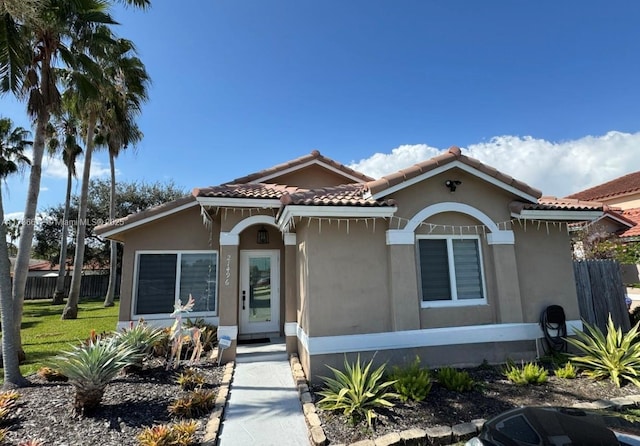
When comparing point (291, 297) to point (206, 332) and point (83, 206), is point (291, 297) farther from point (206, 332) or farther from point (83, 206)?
point (83, 206)

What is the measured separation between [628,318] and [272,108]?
15977mm

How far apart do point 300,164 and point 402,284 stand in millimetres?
7645

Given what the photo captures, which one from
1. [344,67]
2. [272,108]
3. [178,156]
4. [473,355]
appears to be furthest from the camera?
[178,156]

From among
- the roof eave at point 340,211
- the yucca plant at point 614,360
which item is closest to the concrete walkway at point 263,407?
the roof eave at point 340,211

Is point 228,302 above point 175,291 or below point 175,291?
below

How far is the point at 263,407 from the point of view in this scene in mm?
6598

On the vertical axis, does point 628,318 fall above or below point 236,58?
below

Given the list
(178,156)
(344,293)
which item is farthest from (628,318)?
(178,156)

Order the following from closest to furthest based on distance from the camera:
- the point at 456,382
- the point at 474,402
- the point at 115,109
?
the point at 474,402 → the point at 456,382 → the point at 115,109

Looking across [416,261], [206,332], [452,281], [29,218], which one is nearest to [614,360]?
[452,281]

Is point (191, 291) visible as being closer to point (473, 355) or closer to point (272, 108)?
point (272, 108)

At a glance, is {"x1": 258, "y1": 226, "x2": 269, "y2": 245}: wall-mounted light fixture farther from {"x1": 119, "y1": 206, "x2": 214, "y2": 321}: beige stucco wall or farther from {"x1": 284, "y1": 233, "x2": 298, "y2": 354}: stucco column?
{"x1": 119, "y1": 206, "x2": 214, "y2": 321}: beige stucco wall

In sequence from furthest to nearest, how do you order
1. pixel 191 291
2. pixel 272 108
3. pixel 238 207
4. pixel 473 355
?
pixel 272 108, pixel 191 291, pixel 238 207, pixel 473 355

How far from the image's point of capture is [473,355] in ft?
28.1
